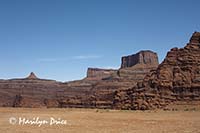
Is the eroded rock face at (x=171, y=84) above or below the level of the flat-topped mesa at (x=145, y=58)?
below

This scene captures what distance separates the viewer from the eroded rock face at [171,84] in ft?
206

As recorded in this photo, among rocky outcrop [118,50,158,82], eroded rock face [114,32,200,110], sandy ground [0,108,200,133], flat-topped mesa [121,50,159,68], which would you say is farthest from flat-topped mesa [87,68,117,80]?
sandy ground [0,108,200,133]

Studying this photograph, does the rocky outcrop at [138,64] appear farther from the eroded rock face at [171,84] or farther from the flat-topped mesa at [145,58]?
the eroded rock face at [171,84]

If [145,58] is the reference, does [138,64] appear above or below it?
below

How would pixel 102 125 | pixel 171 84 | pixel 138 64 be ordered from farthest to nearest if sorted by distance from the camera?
1. pixel 138 64
2. pixel 171 84
3. pixel 102 125

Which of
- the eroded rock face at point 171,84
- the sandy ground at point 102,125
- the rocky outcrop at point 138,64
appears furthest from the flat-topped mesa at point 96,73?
the sandy ground at point 102,125

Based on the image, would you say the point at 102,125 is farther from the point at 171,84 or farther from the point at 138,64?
the point at 138,64

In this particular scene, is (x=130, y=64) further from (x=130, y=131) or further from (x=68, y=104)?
(x=130, y=131)

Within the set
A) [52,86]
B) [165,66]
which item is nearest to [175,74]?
[165,66]

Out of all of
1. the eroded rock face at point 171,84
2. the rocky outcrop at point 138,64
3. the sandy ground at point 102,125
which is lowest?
the sandy ground at point 102,125

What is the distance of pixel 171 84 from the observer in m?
65.6

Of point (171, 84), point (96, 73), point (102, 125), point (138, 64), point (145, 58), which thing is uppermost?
point (145, 58)

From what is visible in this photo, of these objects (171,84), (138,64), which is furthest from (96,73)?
(171,84)

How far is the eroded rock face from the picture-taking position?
62656 millimetres
